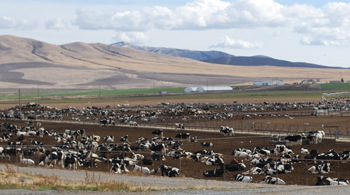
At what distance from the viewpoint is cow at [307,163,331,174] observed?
23444 millimetres

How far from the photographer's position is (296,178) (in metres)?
22.5

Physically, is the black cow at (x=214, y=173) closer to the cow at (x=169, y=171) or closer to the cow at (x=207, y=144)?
the cow at (x=169, y=171)

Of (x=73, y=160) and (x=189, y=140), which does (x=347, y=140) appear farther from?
(x=73, y=160)

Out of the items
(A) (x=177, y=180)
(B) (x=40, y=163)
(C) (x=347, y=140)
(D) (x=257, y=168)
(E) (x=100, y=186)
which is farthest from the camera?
(C) (x=347, y=140)

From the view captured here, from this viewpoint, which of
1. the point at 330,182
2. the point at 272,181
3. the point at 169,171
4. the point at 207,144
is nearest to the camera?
the point at 330,182

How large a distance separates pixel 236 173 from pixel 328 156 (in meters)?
4.84

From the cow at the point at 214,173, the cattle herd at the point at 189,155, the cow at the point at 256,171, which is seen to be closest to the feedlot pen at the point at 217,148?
the cattle herd at the point at 189,155

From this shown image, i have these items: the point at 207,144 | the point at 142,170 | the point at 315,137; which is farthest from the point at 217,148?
the point at 142,170

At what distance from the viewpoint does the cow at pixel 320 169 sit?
23.4 metres

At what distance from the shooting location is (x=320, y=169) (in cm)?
2355

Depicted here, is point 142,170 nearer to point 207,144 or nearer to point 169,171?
point 169,171

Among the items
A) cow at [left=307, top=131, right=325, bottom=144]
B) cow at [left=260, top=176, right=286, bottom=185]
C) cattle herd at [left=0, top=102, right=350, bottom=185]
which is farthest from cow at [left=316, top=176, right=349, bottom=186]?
cow at [left=307, top=131, right=325, bottom=144]

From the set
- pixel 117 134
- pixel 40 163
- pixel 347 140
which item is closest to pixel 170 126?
pixel 117 134

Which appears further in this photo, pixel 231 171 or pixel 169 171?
pixel 231 171
